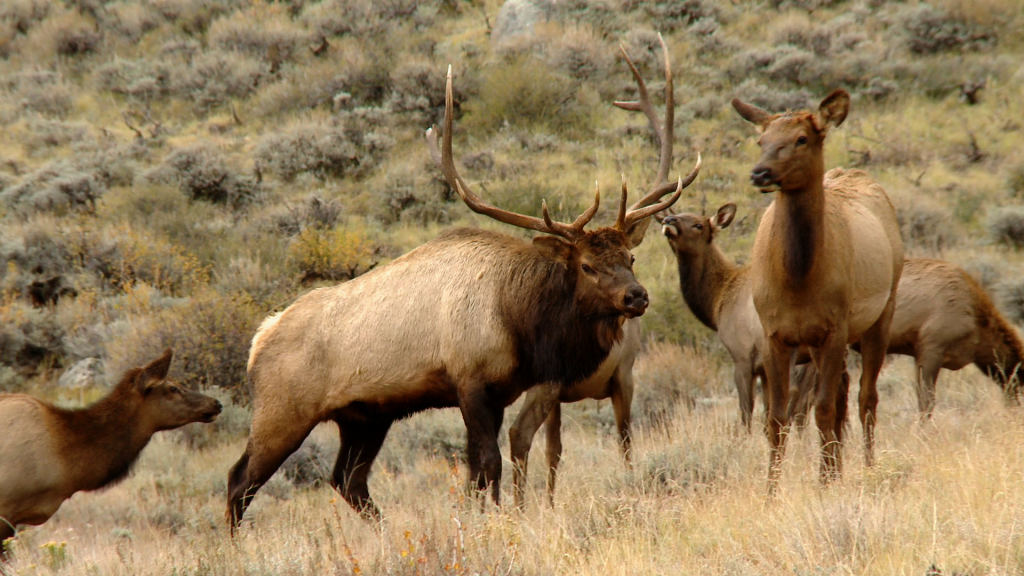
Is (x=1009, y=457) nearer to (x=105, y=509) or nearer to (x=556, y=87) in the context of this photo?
(x=105, y=509)

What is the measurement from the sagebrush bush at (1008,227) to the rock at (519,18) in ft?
42.0

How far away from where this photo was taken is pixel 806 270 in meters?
5.76

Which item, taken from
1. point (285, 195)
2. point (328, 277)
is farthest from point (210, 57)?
point (328, 277)

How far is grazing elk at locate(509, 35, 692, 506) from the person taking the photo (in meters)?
6.62

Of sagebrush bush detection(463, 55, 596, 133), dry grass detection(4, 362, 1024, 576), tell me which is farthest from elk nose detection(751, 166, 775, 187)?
sagebrush bush detection(463, 55, 596, 133)

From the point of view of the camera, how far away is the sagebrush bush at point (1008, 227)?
15062mm

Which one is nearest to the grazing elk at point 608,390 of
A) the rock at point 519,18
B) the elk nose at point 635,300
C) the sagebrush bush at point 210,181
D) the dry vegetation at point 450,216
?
the dry vegetation at point 450,216

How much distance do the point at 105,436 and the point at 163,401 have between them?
0.55m

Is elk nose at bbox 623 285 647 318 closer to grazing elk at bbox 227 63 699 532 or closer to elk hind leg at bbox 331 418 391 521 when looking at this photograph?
grazing elk at bbox 227 63 699 532

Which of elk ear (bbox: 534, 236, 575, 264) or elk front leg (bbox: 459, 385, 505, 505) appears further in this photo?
elk ear (bbox: 534, 236, 575, 264)

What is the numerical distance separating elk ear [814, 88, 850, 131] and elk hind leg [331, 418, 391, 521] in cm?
364

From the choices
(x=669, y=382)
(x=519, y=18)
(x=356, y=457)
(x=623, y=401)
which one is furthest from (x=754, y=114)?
(x=519, y=18)

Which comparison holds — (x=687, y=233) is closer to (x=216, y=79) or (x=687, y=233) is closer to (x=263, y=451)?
(x=263, y=451)

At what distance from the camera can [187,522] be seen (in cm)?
843
